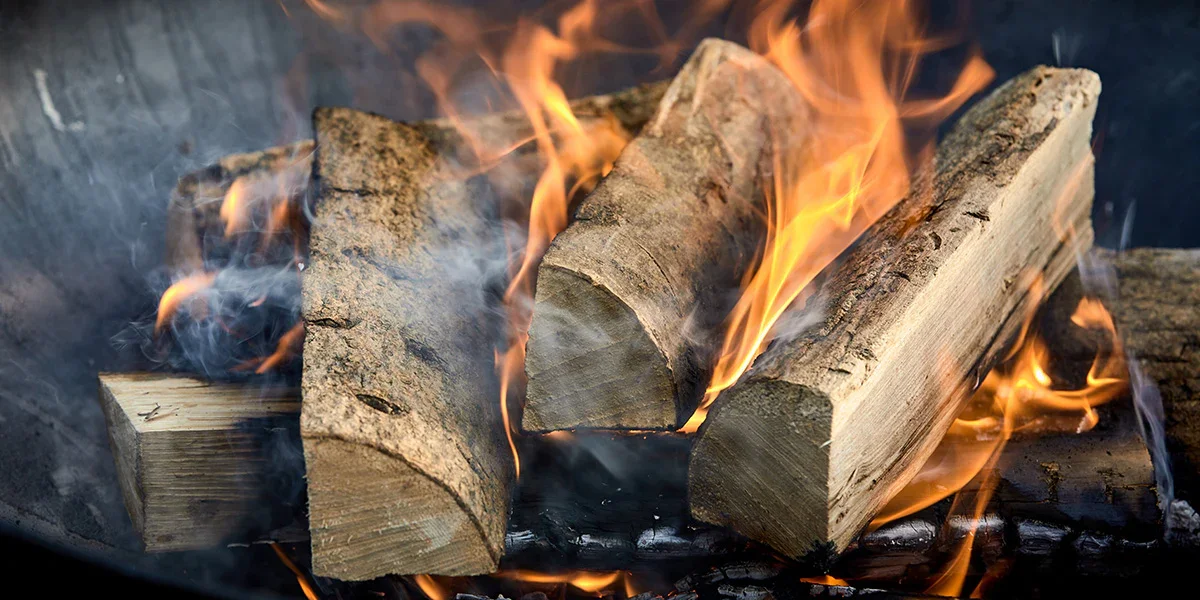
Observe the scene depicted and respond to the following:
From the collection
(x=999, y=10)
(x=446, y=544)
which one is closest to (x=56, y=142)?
(x=446, y=544)

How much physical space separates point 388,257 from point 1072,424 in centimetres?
172

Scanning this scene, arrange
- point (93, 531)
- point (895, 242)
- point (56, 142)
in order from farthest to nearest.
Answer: point (56, 142), point (93, 531), point (895, 242)

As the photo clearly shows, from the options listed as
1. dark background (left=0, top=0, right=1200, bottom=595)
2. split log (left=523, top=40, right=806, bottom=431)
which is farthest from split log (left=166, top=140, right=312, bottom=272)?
split log (left=523, top=40, right=806, bottom=431)

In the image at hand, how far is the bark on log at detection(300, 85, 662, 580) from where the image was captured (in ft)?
6.12

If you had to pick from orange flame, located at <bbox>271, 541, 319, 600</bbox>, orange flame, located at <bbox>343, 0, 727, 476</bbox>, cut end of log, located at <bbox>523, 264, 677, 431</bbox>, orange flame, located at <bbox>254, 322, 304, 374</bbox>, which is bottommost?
orange flame, located at <bbox>271, 541, 319, 600</bbox>

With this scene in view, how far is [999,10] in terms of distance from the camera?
358 cm

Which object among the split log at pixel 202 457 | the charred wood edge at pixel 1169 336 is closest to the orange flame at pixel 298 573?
the split log at pixel 202 457

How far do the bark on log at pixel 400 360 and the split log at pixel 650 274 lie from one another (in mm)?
217

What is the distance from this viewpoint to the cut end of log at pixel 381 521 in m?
1.84

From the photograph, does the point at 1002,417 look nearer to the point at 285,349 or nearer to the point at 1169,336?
the point at 1169,336

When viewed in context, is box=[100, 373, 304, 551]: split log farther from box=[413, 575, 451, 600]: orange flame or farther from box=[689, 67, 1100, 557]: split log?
box=[689, 67, 1100, 557]: split log

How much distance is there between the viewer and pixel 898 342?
1877mm

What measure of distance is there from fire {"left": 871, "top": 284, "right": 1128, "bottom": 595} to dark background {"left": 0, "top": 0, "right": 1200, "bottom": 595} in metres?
1.22

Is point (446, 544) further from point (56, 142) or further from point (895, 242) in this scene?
point (56, 142)
